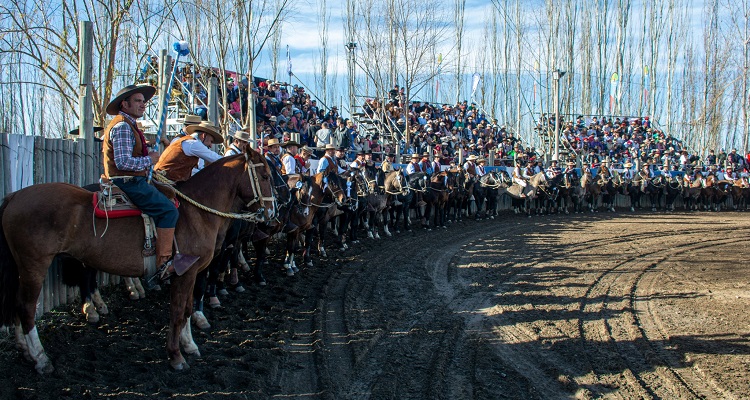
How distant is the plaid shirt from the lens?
565 cm

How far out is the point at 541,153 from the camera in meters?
37.2

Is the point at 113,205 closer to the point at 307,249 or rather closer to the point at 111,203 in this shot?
the point at 111,203

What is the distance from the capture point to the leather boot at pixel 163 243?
581cm

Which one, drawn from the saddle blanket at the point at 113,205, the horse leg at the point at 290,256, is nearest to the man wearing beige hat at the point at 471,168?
the horse leg at the point at 290,256

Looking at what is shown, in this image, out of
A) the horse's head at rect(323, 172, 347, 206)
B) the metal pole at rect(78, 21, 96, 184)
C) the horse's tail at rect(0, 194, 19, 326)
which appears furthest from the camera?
the horse's head at rect(323, 172, 347, 206)

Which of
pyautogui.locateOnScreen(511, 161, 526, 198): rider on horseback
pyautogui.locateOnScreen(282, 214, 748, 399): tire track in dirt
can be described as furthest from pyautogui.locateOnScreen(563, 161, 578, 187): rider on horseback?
pyautogui.locateOnScreen(282, 214, 748, 399): tire track in dirt

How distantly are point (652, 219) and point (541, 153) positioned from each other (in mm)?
14017

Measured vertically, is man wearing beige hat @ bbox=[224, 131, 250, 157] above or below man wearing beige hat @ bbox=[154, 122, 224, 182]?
above

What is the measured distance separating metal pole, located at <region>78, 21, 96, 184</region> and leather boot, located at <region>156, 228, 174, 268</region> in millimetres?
3401

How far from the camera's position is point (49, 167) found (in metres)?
7.55

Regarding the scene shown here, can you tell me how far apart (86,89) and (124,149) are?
10.3 feet

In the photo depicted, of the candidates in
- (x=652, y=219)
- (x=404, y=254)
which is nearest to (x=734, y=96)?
(x=652, y=219)

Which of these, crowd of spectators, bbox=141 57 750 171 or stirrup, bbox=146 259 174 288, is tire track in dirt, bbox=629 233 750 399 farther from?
crowd of spectators, bbox=141 57 750 171

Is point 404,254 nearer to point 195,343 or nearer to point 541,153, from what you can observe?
point 195,343
